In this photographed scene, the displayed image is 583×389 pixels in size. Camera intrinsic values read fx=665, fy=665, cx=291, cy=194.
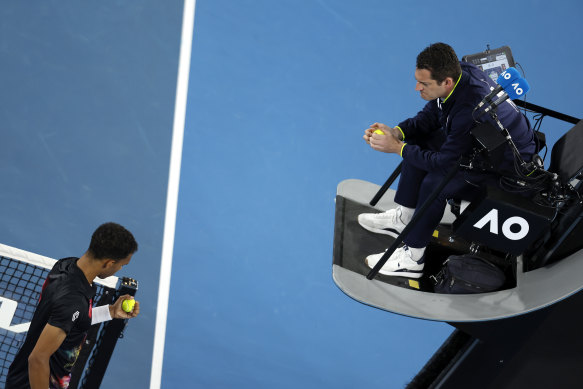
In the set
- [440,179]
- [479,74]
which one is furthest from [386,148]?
[479,74]

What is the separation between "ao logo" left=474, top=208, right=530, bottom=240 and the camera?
337 centimetres

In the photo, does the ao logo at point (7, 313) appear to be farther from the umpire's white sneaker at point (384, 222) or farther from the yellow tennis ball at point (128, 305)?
the umpire's white sneaker at point (384, 222)

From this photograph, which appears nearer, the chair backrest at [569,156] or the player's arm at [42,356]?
the player's arm at [42,356]

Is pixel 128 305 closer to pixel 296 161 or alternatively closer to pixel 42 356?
pixel 42 356

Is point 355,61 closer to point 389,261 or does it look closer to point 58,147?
point 58,147

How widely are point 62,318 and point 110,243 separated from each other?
0.38 meters

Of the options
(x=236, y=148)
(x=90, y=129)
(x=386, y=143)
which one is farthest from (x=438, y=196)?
(x=90, y=129)

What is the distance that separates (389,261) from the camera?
3885 mm

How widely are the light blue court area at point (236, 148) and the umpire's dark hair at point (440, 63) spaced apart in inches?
122

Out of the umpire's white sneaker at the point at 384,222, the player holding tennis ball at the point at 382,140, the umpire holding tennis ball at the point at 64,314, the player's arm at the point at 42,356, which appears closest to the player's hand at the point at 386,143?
the player holding tennis ball at the point at 382,140

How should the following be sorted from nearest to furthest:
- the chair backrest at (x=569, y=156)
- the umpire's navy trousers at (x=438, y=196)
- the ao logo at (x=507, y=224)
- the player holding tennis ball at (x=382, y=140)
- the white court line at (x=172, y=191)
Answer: the chair backrest at (x=569, y=156) → the ao logo at (x=507, y=224) → the umpire's navy trousers at (x=438, y=196) → the player holding tennis ball at (x=382, y=140) → the white court line at (x=172, y=191)

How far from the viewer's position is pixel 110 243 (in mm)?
3006

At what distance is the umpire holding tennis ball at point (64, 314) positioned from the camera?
2.82 metres

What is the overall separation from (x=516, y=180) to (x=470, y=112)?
0.42m
